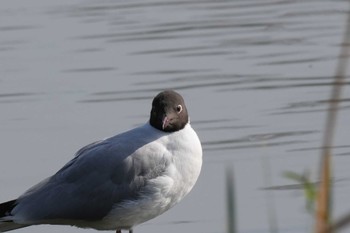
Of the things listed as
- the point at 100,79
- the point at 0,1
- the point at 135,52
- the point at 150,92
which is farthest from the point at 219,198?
the point at 0,1

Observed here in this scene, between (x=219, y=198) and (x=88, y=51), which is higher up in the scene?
(x=88, y=51)

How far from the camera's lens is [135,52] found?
1465 cm

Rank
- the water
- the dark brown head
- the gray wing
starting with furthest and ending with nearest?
the water < the dark brown head < the gray wing

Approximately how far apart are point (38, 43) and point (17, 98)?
2572mm

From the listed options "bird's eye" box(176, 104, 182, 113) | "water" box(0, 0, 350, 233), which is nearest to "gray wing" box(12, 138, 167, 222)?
"bird's eye" box(176, 104, 182, 113)

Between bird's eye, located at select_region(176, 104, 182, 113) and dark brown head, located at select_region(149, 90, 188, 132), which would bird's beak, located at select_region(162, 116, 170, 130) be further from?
bird's eye, located at select_region(176, 104, 182, 113)

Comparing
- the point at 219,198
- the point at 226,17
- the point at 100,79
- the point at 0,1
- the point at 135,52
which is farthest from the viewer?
the point at 0,1

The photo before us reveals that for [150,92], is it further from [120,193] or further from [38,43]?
[120,193]

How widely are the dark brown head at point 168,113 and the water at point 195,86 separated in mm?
670

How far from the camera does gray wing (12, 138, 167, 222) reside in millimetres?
7980

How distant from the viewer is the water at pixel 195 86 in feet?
31.3

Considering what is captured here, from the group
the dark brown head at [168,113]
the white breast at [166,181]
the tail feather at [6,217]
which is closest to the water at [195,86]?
the white breast at [166,181]

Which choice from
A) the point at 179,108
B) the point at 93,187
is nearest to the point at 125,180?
the point at 93,187

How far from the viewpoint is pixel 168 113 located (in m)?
8.10
